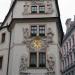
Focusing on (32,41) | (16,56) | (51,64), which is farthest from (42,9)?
(51,64)

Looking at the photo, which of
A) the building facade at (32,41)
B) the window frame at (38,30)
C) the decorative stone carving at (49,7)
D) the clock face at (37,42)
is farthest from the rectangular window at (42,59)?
the decorative stone carving at (49,7)

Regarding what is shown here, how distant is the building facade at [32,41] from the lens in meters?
29.8

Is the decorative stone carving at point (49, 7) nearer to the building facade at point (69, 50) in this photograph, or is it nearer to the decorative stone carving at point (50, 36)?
the decorative stone carving at point (50, 36)

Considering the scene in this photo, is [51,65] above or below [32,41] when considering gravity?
below

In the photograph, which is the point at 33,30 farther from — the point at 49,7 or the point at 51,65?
the point at 51,65

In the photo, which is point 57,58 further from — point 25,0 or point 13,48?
point 25,0

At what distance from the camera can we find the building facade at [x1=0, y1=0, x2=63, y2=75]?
2984cm

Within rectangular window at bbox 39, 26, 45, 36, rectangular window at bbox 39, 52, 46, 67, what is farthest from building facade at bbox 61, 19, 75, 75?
rectangular window at bbox 39, 52, 46, 67

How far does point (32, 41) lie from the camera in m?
30.9

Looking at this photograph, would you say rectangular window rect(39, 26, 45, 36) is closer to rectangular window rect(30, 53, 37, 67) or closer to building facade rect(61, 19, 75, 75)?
rectangular window rect(30, 53, 37, 67)

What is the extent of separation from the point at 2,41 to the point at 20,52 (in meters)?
5.99

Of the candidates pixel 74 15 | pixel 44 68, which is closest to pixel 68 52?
pixel 74 15

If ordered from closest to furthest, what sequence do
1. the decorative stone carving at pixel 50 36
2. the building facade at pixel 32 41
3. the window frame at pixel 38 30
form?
the building facade at pixel 32 41, the decorative stone carving at pixel 50 36, the window frame at pixel 38 30

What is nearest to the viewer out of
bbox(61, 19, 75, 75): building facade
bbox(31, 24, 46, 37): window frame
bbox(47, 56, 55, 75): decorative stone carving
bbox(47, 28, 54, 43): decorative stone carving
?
bbox(47, 56, 55, 75): decorative stone carving
